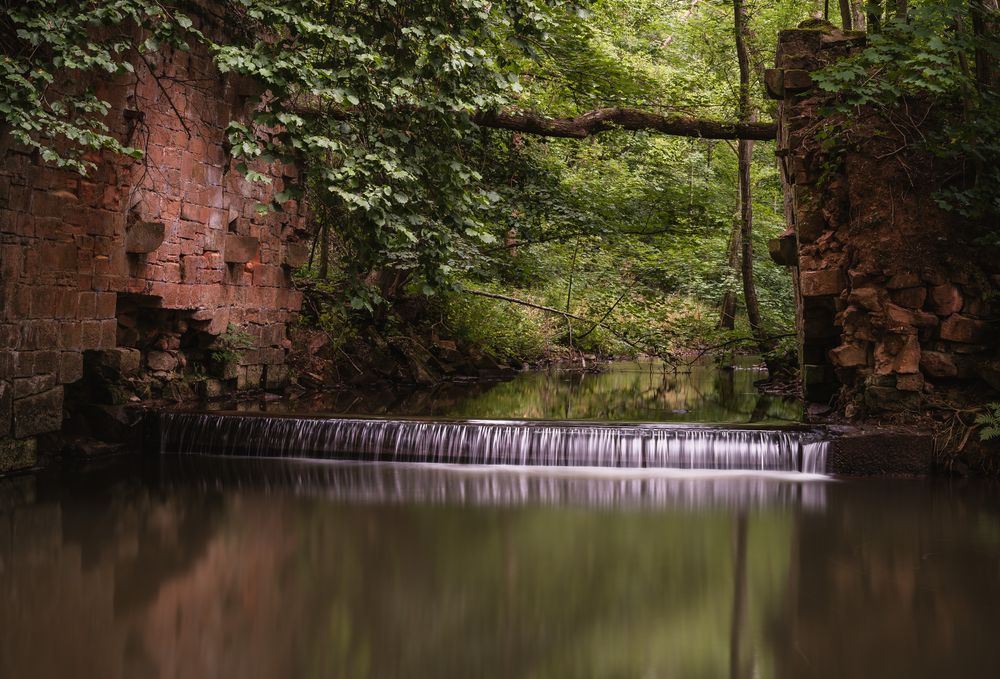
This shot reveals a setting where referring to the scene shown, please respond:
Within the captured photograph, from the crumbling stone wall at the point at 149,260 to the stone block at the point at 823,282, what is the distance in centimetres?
676

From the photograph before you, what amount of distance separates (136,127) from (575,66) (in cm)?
745

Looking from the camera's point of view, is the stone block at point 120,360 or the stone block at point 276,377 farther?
the stone block at point 276,377

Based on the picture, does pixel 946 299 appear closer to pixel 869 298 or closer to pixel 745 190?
pixel 869 298

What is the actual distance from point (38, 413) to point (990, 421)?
866 centimetres

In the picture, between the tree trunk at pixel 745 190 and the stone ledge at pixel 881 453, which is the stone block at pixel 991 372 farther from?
the tree trunk at pixel 745 190

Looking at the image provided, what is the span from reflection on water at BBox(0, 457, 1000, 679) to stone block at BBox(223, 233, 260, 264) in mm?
3843

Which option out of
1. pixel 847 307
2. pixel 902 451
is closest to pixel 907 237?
pixel 847 307

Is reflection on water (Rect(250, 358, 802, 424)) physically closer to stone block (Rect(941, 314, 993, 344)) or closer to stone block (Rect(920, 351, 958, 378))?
stone block (Rect(920, 351, 958, 378))

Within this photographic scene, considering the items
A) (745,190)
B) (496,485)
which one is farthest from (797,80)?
(745,190)

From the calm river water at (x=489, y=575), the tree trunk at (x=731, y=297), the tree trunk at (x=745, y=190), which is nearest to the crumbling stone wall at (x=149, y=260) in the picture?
the calm river water at (x=489, y=575)

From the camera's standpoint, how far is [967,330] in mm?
9570

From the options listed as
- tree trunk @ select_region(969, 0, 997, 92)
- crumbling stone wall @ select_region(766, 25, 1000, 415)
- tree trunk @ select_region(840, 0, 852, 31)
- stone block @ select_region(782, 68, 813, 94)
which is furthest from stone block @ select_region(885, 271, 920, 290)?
tree trunk @ select_region(840, 0, 852, 31)

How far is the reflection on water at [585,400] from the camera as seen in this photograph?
12.0 m

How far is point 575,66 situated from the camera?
15.5 meters
